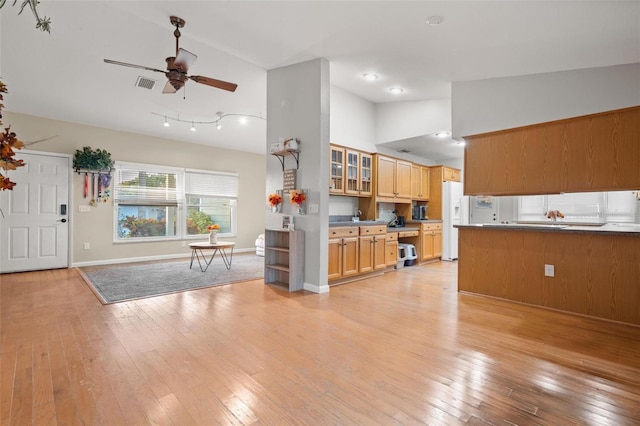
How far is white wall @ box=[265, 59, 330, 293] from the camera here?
4.34 meters

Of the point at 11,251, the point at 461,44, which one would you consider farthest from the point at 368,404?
the point at 11,251

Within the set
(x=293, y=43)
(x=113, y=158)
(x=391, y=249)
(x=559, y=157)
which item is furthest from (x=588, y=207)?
(x=113, y=158)

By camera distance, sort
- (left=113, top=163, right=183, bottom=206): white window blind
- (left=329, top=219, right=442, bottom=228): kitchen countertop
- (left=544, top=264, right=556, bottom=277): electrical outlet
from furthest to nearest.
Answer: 1. (left=113, top=163, right=183, bottom=206): white window blind
2. (left=329, top=219, right=442, bottom=228): kitchen countertop
3. (left=544, top=264, right=556, bottom=277): electrical outlet

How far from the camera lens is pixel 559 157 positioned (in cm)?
373

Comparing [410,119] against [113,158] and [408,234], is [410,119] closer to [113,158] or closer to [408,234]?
[408,234]

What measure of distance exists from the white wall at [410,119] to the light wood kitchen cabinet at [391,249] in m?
1.90

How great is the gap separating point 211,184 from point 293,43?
16.2 feet

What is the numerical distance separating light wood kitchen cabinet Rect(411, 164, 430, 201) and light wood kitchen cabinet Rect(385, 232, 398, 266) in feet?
5.04

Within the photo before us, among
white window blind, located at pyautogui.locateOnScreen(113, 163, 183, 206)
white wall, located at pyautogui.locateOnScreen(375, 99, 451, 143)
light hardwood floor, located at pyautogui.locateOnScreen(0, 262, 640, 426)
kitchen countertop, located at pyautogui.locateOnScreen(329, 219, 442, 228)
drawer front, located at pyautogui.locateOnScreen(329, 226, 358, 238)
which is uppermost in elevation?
white wall, located at pyautogui.locateOnScreen(375, 99, 451, 143)

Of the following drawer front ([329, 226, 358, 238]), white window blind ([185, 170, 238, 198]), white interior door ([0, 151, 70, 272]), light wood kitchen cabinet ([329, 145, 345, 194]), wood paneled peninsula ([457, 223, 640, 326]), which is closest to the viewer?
wood paneled peninsula ([457, 223, 640, 326])

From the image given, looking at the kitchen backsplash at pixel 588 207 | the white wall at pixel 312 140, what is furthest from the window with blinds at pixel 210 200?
the kitchen backsplash at pixel 588 207

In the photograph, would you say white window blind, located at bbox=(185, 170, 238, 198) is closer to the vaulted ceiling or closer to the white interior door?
the white interior door

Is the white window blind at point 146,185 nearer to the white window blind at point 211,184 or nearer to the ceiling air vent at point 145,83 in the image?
the white window blind at point 211,184

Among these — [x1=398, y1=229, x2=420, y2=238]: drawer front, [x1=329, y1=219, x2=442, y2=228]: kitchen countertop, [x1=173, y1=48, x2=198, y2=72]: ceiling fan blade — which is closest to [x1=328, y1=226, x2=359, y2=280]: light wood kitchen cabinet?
[x1=329, y1=219, x2=442, y2=228]: kitchen countertop
